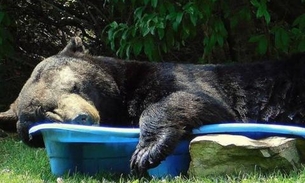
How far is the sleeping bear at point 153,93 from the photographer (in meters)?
3.86

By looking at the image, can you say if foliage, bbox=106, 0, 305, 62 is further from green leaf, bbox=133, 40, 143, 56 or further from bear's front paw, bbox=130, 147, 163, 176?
bear's front paw, bbox=130, 147, 163, 176

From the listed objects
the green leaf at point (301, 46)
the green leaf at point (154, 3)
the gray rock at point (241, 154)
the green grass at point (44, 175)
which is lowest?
the green grass at point (44, 175)

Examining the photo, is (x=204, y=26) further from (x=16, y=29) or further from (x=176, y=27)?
(x=16, y=29)

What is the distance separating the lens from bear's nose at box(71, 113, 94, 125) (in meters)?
3.73

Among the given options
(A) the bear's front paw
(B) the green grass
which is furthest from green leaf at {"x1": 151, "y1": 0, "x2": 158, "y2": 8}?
(A) the bear's front paw

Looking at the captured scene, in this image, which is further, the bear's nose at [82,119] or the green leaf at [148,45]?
the green leaf at [148,45]

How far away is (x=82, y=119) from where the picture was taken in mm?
3744

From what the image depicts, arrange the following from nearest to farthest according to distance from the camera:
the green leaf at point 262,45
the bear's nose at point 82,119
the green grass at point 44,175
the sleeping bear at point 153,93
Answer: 1. the green grass at point 44,175
2. the bear's nose at point 82,119
3. the sleeping bear at point 153,93
4. the green leaf at point 262,45

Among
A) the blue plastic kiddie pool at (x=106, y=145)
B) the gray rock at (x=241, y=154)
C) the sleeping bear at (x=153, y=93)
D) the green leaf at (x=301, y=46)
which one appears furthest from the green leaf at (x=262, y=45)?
the gray rock at (x=241, y=154)

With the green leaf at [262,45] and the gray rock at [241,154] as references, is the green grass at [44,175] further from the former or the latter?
the green leaf at [262,45]

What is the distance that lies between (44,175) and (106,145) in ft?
1.53

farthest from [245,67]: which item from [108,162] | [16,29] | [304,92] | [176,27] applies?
[16,29]

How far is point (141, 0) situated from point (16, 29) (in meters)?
2.92

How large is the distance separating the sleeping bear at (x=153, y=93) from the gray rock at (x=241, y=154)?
1.02ft
